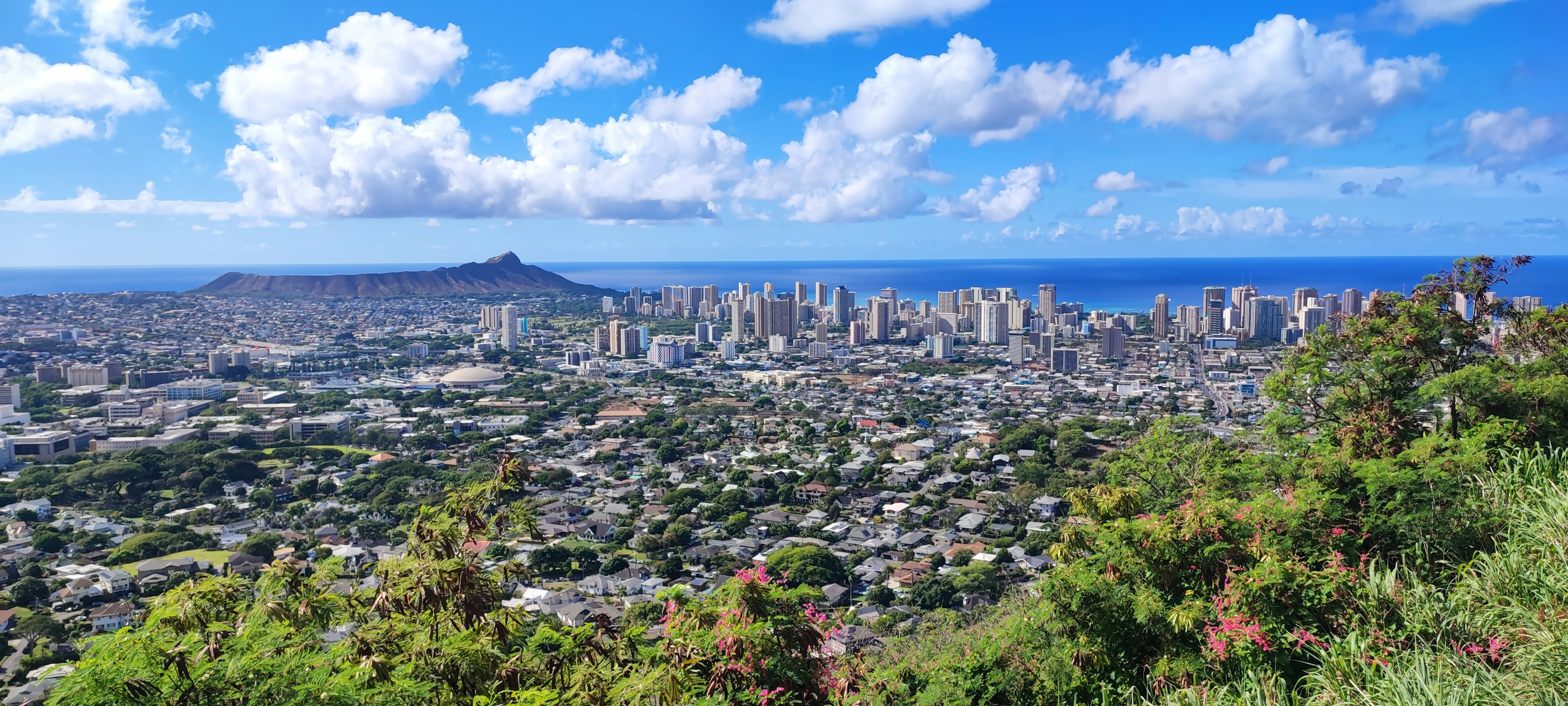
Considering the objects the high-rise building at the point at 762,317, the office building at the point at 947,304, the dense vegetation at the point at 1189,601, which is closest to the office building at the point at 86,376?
the high-rise building at the point at 762,317

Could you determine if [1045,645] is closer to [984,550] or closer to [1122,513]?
[1122,513]

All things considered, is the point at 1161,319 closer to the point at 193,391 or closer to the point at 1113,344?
the point at 1113,344

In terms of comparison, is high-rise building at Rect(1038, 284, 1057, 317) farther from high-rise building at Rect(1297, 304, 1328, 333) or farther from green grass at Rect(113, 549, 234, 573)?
green grass at Rect(113, 549, 234, 573)

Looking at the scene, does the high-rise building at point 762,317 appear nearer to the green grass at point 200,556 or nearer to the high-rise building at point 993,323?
the high-rise building at point 993,323

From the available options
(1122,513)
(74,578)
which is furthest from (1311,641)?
(74,578)

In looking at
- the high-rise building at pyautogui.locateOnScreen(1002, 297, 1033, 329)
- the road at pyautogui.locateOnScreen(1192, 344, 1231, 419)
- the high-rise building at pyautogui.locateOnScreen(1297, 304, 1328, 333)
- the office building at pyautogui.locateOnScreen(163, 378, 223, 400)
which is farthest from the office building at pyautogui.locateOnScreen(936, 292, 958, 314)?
the office building at pyautogui.locateOnScreen(163, 378, 223, 400)

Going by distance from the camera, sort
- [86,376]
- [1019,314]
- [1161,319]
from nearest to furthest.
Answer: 1. [86,376]
2. [1161,319]
3. [1019,314]

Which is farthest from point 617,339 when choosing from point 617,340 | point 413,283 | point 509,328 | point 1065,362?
point 413,283
